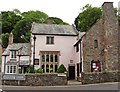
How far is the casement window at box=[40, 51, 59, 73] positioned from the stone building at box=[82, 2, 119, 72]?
6735 mm

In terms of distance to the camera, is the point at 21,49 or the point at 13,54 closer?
the point at 13,54

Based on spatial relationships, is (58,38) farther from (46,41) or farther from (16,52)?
(16,52)

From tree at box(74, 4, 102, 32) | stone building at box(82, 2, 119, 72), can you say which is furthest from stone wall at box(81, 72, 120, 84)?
tree at box(74, 4, 102, 32)

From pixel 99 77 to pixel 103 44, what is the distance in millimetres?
7071

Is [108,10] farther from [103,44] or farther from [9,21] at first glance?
[9,21]

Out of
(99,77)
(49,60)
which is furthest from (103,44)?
(49,60)

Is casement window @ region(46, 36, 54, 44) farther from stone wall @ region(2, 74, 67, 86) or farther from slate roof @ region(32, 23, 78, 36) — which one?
stone wall @ region(2, 74, 67, 86)

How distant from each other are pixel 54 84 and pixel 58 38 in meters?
13.0

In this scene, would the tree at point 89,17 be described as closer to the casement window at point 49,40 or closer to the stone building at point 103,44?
the casement window at point 49,40

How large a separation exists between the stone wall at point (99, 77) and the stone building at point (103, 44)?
4620 millimetres

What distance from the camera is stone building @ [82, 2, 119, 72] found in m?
31.8

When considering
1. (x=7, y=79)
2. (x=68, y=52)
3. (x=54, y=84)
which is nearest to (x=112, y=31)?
(x=68, y=52)

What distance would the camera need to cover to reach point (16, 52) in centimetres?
3844

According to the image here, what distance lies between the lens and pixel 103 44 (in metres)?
32.5
